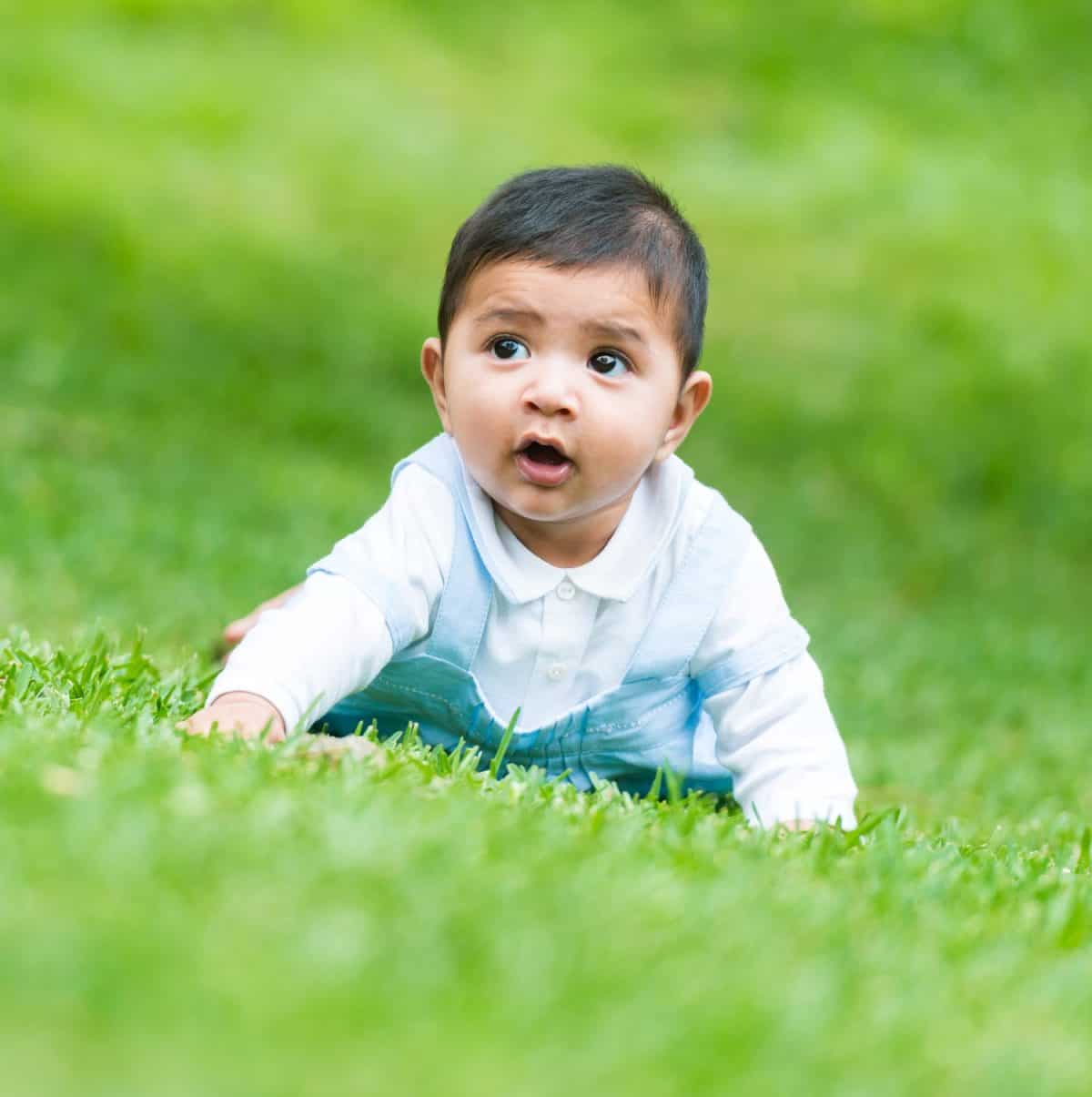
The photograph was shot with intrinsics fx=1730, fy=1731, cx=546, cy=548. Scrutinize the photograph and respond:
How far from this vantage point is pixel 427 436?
13891 millimetres

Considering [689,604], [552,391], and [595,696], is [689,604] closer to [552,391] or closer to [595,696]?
[595,696]

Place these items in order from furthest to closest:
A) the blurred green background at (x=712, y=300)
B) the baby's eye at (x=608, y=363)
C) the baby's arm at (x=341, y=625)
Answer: the blurred green background at (x=712, y=300) < the baby's eye at (x=608, y=363) < the baby's arm at (x=341, y=625)

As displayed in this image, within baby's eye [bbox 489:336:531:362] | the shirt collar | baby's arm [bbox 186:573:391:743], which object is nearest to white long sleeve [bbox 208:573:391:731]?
baby's arm [bbox 186:573:391:743]

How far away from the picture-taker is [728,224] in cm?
1839

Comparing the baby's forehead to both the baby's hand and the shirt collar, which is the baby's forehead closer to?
the shirt collar

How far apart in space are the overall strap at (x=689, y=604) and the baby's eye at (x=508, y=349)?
651mm

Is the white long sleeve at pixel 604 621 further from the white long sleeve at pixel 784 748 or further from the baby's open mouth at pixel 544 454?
the baby's open mouth at pixel 544 454

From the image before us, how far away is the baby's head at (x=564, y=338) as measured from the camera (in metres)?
3.60

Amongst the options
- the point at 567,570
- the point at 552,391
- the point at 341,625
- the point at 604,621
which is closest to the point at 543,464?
the point at 552,391

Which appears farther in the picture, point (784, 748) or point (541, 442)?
point (784, 748)

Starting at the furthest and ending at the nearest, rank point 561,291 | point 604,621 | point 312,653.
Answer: point 604,621 → point 561,291 → point 312,653

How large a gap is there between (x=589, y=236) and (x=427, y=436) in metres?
10.3

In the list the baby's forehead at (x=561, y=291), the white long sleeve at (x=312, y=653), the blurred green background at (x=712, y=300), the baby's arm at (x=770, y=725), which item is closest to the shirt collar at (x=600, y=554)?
the baby's arm at (x=770, y=725)

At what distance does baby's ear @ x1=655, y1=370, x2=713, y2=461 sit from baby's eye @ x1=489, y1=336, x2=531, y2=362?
44 cm
